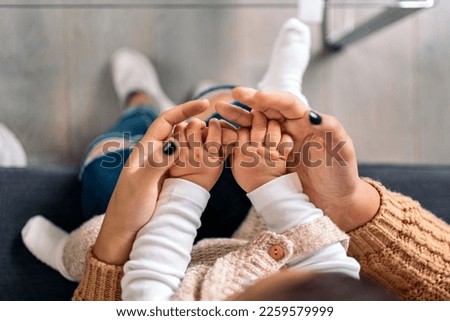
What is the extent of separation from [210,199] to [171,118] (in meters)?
0.24

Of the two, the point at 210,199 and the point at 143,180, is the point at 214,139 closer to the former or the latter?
the point at 143,180

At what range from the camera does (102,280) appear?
63cm

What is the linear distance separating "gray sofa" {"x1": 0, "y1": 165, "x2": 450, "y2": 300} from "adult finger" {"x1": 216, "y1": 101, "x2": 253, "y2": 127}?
12.0 inches

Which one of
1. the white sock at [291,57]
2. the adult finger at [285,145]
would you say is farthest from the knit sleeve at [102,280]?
the white sock at [291,57]

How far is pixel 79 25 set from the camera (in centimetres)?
112

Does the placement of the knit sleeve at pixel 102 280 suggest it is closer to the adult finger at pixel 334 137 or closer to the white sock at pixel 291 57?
the adult finger at pixel 334 137

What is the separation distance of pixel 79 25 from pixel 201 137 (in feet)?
2.03

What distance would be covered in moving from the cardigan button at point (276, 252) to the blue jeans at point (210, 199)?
0.22 metres

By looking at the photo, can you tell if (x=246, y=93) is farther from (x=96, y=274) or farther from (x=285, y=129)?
(x=96, y=274)

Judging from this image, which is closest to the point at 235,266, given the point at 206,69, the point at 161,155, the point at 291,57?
the point at 161,155

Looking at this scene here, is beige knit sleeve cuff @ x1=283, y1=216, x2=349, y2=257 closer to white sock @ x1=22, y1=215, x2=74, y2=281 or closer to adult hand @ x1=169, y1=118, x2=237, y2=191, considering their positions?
adult hand @ x1=169, y1=118, x2=237, y2=191

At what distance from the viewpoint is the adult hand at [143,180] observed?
596mm

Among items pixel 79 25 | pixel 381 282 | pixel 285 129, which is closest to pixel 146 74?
pixel 79 25

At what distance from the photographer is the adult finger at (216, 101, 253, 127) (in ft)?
2.06
